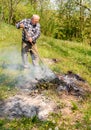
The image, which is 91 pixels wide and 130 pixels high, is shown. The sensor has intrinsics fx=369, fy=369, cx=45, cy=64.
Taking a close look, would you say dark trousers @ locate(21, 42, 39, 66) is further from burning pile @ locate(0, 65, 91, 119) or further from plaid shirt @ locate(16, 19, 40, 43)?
burning pile @ locate(0, 65, 91, 119)

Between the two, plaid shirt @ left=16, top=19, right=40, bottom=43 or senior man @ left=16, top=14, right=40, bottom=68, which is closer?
senior man @ left=16, top=14, right=40, bottom=68

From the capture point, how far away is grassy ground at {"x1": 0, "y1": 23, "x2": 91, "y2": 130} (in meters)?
11.5

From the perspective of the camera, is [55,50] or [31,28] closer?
[31,28]

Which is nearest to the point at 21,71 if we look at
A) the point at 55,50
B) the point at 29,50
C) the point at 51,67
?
the point at 29,50

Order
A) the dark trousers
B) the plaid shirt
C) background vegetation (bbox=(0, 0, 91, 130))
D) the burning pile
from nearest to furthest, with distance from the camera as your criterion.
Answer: background vegetation (bbox=(0, 0, 91, 130)), the burning pile, the plaid shirt, the dark trousers

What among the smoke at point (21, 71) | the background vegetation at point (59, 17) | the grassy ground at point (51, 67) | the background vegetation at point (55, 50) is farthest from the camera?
the background vegetation at point (59, 17)

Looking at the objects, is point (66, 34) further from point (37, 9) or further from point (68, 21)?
point (37, 9)

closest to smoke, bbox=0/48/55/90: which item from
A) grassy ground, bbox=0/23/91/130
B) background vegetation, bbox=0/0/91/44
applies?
grassy ground, bbox=0/23/91/130

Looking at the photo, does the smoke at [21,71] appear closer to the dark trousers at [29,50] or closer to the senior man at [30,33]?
the dark trousers at [29,50]

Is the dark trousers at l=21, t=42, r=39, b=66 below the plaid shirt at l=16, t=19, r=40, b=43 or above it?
below

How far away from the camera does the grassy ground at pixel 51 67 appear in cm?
1148

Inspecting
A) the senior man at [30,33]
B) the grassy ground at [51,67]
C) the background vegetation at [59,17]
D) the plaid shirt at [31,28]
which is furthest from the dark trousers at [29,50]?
the background vegetation at [59,17]

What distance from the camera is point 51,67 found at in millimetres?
18734

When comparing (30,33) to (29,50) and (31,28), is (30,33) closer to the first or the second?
(31,28)
